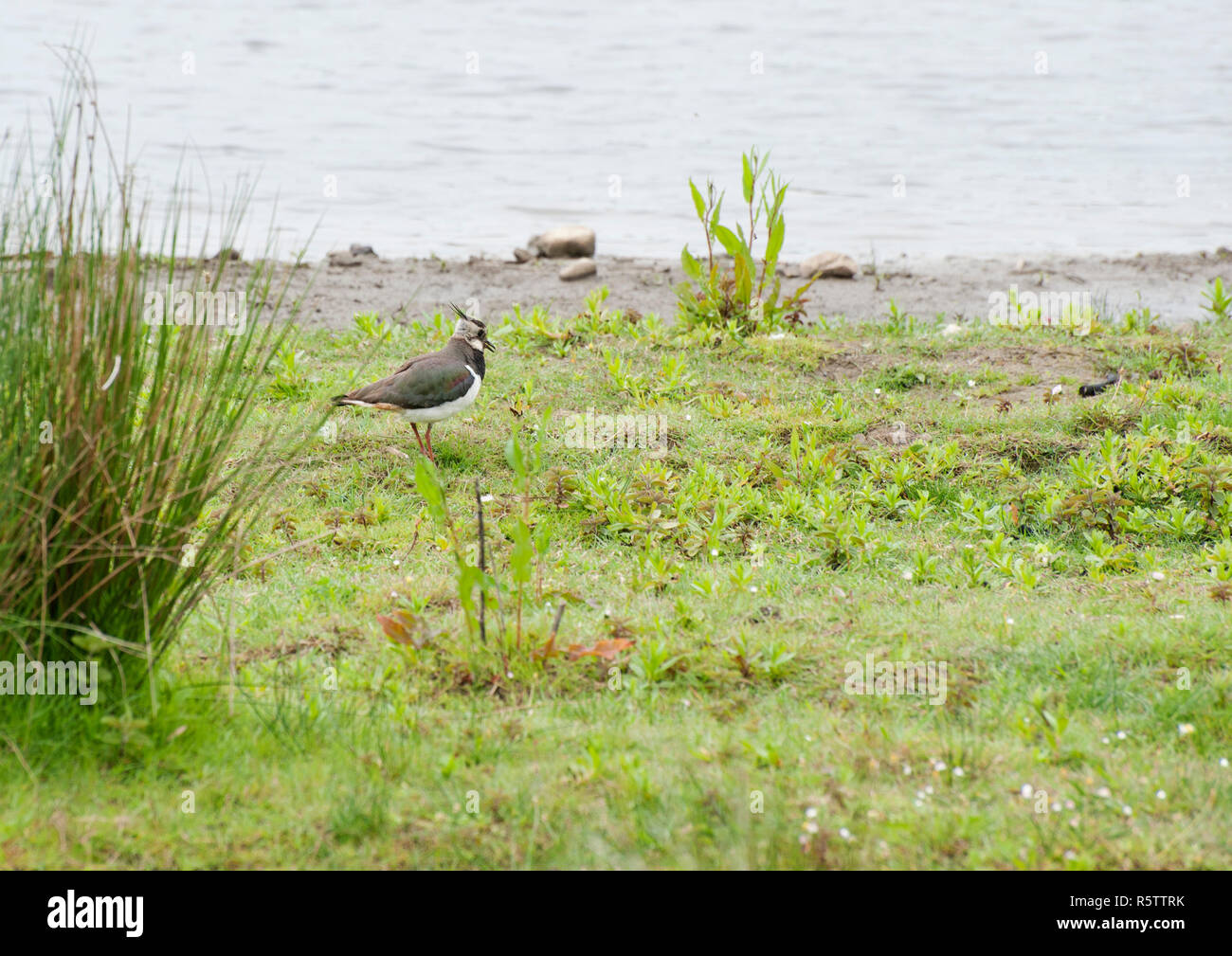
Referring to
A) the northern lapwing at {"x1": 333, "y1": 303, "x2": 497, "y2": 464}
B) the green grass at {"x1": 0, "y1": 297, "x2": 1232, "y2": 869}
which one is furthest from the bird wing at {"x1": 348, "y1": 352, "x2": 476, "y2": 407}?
the green grass at {"x1": 0, "y1": 297, "x2": 1232, "y2": 869}

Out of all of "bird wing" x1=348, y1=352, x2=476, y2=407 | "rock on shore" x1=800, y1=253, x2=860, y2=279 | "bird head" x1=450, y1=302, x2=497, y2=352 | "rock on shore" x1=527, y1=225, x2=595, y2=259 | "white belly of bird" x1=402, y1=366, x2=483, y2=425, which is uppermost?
"rock on shore" x1=527, y1=225, x2=595, y2=259

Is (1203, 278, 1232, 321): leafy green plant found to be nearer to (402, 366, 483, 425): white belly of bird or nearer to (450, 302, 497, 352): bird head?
(450, 302, 497, 352): bird head

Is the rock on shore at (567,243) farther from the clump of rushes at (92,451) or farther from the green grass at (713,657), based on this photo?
the clump of rushes at (92,451)

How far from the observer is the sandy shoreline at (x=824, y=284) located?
33.6 ft

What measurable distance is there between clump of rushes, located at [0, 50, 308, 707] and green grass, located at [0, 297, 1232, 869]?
0.90 feet

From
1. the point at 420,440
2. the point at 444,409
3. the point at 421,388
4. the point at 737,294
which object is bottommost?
the point at 420,440

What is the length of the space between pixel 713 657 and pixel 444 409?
2625 mm

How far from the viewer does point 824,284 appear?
36.4 feet

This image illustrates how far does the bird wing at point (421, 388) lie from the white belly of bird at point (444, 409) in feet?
0.08

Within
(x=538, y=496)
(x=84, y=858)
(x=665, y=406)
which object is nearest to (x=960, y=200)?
(x=665, y=406)

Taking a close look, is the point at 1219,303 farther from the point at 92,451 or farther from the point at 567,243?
the point at 92,451

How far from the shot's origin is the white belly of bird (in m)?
6.66

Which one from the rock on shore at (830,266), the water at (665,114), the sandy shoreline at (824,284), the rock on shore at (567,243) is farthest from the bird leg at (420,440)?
the rock on shore at (830,266)

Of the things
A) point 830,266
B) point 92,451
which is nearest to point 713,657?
point 92,451
